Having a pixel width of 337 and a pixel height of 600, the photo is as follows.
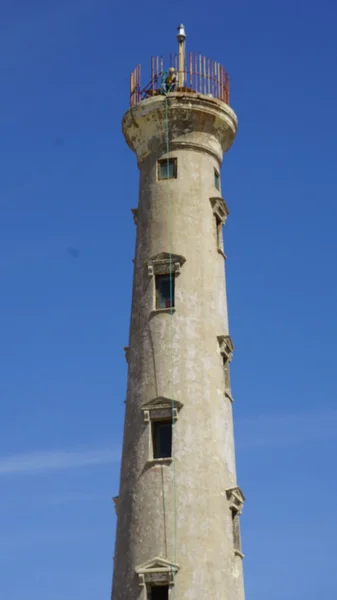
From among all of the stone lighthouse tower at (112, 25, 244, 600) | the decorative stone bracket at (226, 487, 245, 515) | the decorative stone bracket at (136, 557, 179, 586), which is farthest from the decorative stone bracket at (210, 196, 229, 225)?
the decorative stone bracket at (136, 557, 179, 586)

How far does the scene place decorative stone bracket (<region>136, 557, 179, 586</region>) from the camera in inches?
1155

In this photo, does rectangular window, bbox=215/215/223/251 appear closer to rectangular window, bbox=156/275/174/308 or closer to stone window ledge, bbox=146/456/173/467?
rectangular window, bbox=156/275/174/308

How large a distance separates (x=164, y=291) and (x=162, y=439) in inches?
185

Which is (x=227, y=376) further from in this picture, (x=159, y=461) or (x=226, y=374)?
(x=159, y=461)

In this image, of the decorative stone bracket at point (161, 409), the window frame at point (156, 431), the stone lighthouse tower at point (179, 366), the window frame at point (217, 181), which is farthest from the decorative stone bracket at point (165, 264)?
the window frame at point (156, 431)

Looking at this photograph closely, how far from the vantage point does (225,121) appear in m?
35.7

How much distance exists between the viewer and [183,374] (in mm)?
31859

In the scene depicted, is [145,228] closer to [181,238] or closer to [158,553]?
[181,238]

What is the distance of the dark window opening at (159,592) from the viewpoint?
1166 inches

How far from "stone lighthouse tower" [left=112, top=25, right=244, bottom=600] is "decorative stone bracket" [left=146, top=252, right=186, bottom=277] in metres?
0.04

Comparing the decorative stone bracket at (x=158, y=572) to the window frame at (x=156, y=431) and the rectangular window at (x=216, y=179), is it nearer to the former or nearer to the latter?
the window frame at (x=156, y=431)

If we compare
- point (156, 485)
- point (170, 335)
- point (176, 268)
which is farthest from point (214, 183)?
point (156, 485)

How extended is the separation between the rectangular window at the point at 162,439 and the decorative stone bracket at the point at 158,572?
10.3 feet

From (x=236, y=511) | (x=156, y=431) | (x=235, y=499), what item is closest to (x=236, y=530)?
(x=236, y=511)
